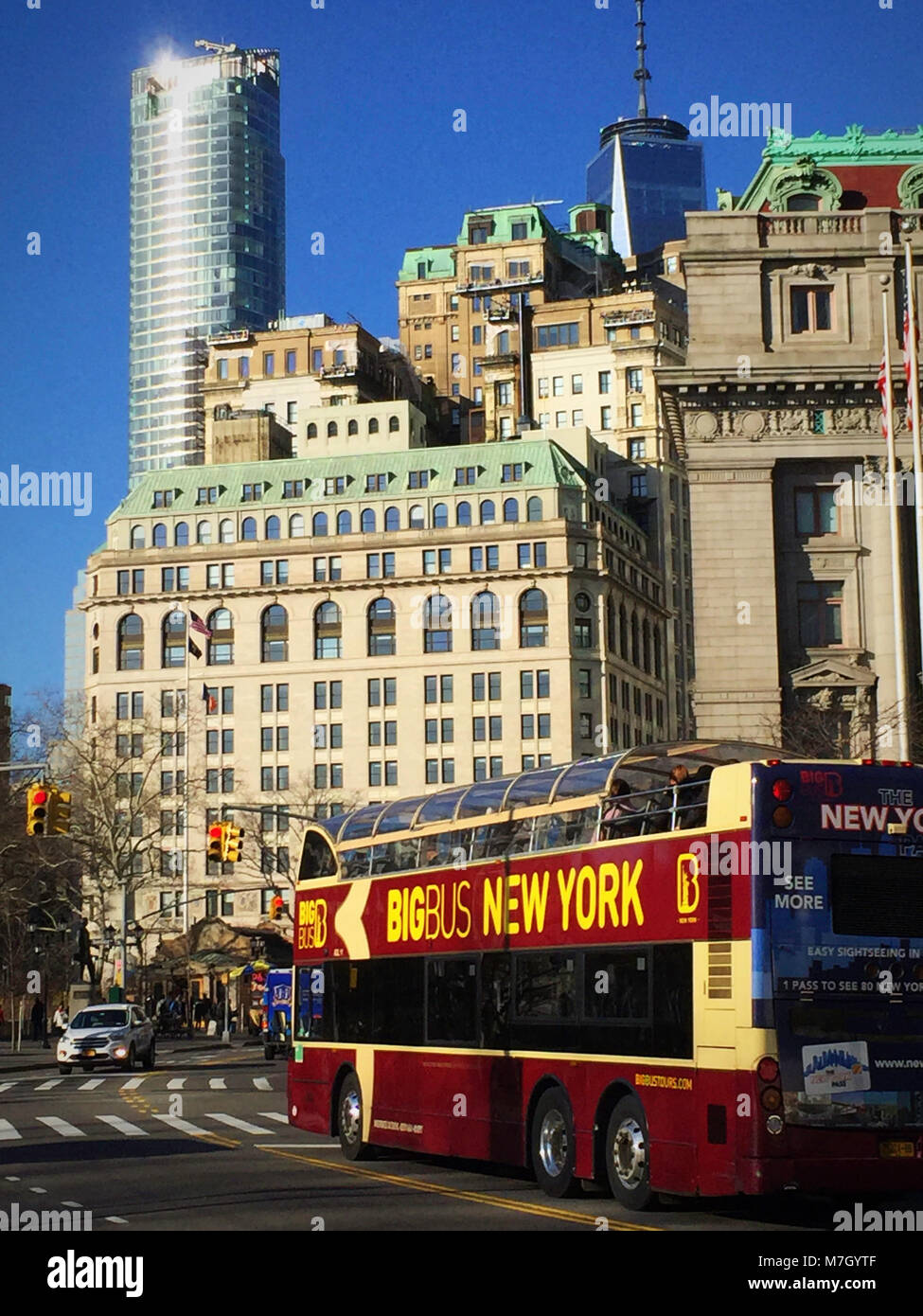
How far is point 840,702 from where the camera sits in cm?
6178

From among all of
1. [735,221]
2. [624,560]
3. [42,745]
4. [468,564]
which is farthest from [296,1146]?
[624,560]

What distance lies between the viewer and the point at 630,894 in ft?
58.9

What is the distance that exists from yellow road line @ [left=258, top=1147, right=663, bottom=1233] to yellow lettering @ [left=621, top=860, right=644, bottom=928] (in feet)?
8.15

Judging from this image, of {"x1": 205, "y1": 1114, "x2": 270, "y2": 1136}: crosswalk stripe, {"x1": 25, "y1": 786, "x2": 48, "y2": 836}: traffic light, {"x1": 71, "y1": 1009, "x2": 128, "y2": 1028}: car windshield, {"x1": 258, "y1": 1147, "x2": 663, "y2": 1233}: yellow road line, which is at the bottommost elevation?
{"x1": 205, "y1": 1114, "x2": 270, "y2": 1136}: crosswalk stripe

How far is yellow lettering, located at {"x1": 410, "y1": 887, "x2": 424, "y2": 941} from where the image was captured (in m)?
22.5

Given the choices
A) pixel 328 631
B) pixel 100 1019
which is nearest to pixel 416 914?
pixel 100 1019

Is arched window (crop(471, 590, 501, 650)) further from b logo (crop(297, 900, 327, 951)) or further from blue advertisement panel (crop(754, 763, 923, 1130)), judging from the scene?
blue advertisement panel (crop(754, 763, 923, 1130))

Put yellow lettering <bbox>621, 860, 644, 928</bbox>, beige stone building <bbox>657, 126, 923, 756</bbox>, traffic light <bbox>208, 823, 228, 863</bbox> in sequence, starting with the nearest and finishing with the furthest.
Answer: yellow lettering <bbox>621, 860, 644, 928</bbox>
traffic light <bbox>208, 823, 228, 863</bbox>
beige stone building <bbox>657, 126, 923, 756</bbox>

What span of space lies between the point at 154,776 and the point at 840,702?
6931 centimetres

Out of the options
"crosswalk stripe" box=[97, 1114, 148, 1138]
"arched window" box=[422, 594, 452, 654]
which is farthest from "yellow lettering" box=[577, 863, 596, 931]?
"arched window" box=[422, 594, 452, 654]

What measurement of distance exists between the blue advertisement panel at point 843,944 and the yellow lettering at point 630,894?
6.01 feet

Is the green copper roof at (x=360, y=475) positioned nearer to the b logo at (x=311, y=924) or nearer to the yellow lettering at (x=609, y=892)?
the b logo at (x=311, y=924)

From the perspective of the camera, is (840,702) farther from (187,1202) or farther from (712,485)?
(187,1202)

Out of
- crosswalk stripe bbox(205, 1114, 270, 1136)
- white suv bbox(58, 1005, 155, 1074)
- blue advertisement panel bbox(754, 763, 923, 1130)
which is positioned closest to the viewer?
blue advertisement panel bbox(754, 763, 923, 1130)
